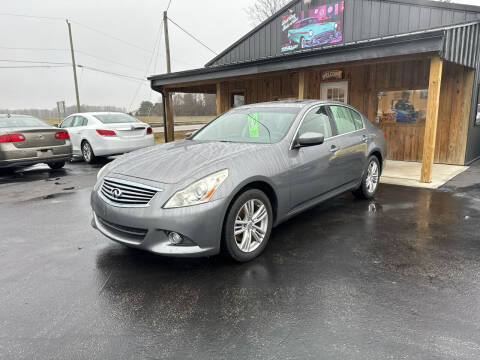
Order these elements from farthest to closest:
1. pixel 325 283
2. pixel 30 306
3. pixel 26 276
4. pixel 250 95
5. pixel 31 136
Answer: pixel 250 95, pixel 31 136, pixel 26 276, pixel 325 283, pixel 30 306

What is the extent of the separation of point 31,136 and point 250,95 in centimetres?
806

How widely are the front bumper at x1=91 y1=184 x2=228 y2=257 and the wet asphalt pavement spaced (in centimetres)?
33

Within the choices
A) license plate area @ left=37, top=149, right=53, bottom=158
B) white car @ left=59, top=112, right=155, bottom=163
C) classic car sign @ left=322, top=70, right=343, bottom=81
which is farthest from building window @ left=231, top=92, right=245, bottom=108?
license plate area @ left=37, top=149, right=53, bottom=158

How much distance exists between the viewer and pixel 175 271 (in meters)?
3.25

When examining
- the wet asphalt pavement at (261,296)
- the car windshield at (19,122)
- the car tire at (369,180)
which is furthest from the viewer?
the car windshield at (19,122)

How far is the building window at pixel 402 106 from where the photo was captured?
9461mm

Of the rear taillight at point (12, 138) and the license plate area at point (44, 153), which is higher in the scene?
the rear taillight at point (12, 138)

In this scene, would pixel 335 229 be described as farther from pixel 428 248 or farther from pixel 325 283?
pixel 325 283

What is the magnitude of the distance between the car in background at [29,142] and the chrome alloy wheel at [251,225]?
6960 millimetres

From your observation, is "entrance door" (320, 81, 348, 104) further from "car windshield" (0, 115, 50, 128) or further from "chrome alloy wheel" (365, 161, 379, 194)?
"car windshield" (0, 115, 50, 128)

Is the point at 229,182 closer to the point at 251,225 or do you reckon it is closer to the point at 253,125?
the point at 251,225

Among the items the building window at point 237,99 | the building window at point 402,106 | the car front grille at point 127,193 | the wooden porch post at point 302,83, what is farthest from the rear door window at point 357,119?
the building window at point 237,99

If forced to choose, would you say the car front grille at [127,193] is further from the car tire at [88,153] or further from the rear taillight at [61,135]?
the car tire at [88,153]

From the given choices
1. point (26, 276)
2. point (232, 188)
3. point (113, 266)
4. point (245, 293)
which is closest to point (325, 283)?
point (245, 293)
